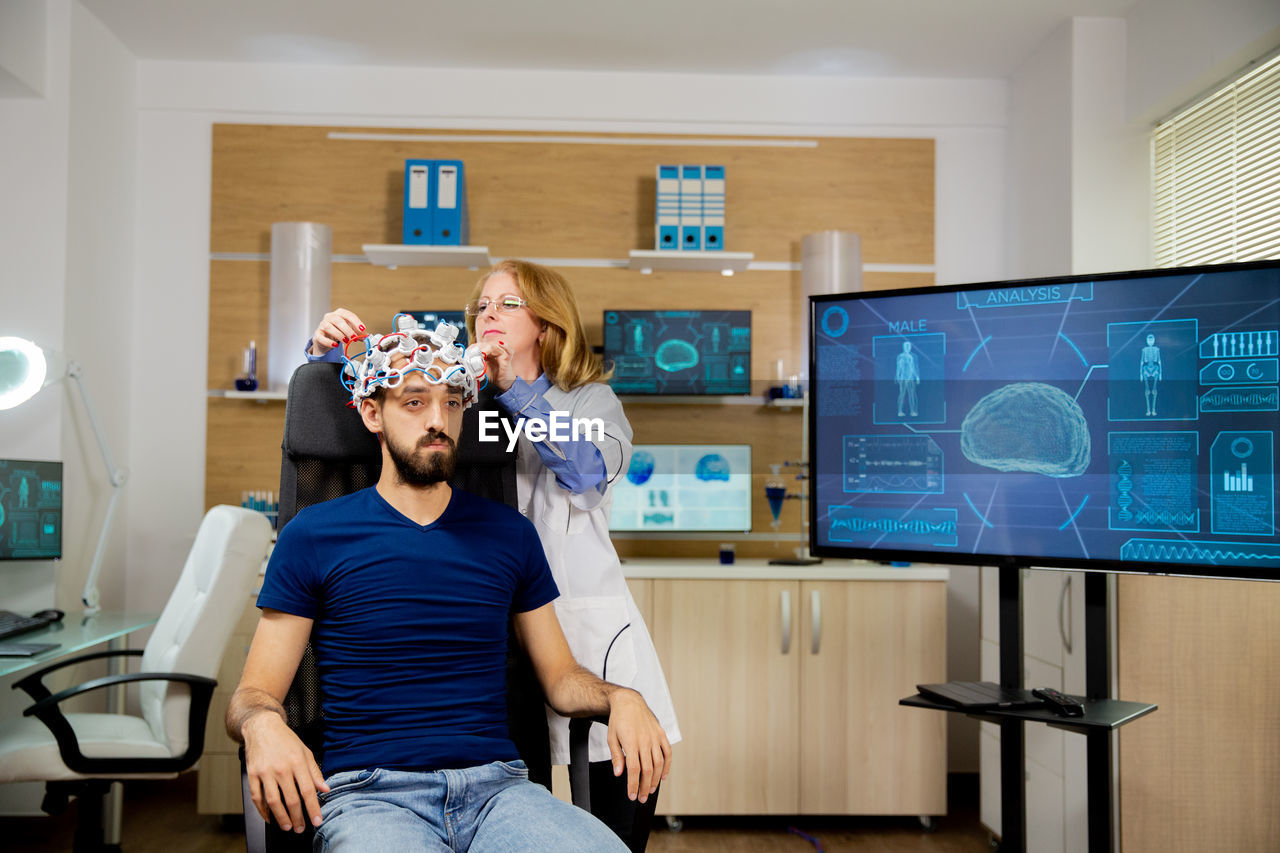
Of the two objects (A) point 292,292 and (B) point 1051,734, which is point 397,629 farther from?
(A) point 292,292

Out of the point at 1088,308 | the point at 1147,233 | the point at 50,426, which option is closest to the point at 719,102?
the point at 1147,233

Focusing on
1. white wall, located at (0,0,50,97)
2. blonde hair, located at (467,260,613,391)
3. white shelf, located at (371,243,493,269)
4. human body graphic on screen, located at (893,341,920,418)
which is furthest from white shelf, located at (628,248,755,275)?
white wall, located at (0,0,50,97)

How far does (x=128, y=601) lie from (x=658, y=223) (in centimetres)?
258

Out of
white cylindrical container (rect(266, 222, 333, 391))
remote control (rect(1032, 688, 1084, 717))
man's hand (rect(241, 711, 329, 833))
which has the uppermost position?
white cylindrical container (rect(266, 222, 333, 391))

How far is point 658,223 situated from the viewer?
357 centimetres

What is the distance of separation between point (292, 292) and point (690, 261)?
1.55 meters

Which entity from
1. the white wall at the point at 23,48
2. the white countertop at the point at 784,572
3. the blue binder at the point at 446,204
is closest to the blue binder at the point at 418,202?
the blue binder at the point at 446,204

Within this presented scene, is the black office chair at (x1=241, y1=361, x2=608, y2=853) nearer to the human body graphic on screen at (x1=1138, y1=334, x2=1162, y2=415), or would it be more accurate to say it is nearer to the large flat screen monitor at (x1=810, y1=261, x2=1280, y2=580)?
→ the large flat screen monitor at (x1=810, y1=261, x2=1280, y2=580)

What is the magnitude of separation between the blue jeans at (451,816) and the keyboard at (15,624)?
1.56 metres

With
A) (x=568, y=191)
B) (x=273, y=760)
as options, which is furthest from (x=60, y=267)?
(x=273, y=760)

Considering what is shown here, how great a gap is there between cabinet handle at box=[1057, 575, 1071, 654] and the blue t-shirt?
1758 mm

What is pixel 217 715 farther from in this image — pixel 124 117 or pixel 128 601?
pixel 124 117

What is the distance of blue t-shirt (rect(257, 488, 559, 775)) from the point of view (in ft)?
4.90

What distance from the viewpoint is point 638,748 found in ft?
4.54
